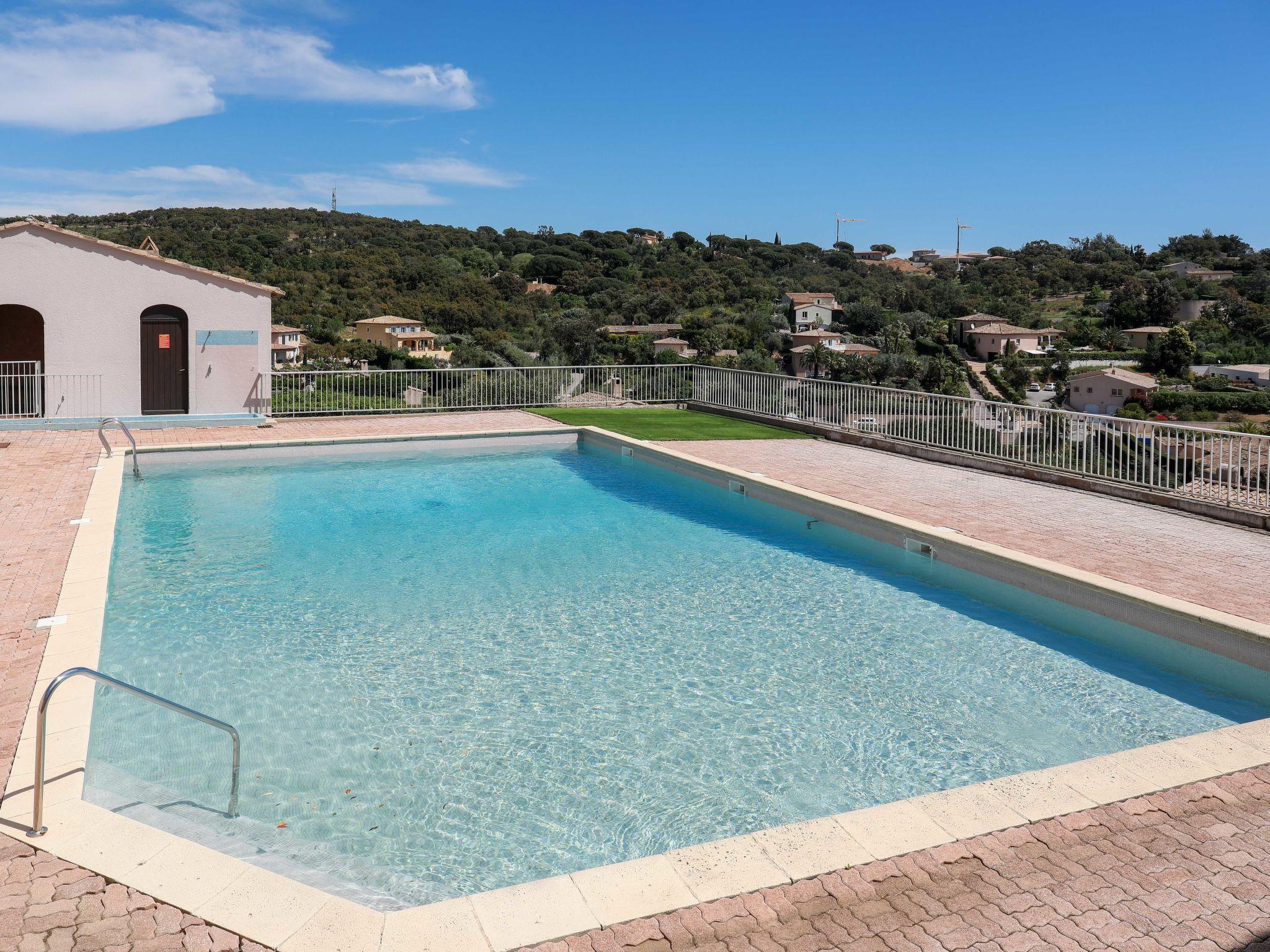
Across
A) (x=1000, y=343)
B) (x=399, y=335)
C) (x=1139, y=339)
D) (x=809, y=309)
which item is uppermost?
(x=809, y=309)

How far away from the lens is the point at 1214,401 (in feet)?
159

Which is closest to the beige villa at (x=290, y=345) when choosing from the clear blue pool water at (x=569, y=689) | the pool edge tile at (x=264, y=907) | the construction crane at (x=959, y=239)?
the clear blue pool water at (x=569, y=689)

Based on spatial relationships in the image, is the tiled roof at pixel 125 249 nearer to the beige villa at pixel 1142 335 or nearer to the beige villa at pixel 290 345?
the beige villa at pixel 290 345

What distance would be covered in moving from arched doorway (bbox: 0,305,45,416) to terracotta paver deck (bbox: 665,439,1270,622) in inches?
457

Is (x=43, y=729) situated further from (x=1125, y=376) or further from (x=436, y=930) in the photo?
(x=1125, y=376)

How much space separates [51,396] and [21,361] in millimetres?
770

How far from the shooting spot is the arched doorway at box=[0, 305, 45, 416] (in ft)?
50.0

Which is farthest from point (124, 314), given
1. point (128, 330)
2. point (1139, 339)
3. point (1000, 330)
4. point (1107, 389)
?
point (1139, 339)

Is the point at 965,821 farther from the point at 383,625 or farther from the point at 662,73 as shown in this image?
the point at 662,73

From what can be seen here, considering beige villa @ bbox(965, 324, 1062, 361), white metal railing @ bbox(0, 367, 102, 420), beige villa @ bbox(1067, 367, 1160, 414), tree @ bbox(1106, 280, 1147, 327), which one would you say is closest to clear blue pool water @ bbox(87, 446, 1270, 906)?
white metal railing @ bbox(0, 367, 102, 420)

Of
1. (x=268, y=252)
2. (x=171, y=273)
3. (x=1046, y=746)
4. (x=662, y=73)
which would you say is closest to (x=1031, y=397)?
(x=662, y=73)

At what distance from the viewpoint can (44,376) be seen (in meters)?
15.1

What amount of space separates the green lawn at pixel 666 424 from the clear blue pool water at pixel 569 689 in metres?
5.58

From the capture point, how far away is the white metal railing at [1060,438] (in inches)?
347
